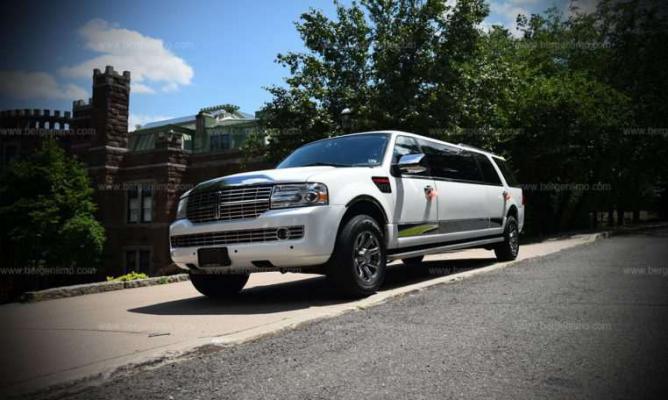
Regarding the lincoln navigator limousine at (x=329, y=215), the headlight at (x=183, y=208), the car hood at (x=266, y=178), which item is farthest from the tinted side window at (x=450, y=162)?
the headlight at (x=183, y=208)

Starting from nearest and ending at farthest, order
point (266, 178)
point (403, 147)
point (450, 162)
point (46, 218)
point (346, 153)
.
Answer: point (266, 178) < point (346, 153) < point (403, 147) < point (450, 162) < point (46, 218)

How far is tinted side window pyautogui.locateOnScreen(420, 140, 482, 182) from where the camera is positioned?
7.24 m

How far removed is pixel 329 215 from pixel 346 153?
161 centimetres

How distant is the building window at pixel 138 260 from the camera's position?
28844mm

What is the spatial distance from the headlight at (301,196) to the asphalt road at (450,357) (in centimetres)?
127

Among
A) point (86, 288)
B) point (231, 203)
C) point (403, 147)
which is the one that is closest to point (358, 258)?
point (231, 203)

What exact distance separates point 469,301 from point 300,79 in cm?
1552

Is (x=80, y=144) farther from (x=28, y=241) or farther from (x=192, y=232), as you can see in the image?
(x=192, y=232)

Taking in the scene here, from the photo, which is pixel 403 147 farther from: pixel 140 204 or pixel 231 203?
pixel 140 204

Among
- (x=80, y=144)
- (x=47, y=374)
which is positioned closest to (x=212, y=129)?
(x=80, y=144)

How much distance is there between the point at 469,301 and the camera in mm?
5395

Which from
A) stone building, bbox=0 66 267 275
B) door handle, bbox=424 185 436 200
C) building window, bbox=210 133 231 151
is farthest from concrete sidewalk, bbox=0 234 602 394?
building window, bbox=210 133 231 151

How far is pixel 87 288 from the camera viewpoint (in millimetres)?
7633

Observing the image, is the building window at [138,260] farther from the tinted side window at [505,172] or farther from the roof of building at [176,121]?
the tinted side window at [505,172]
